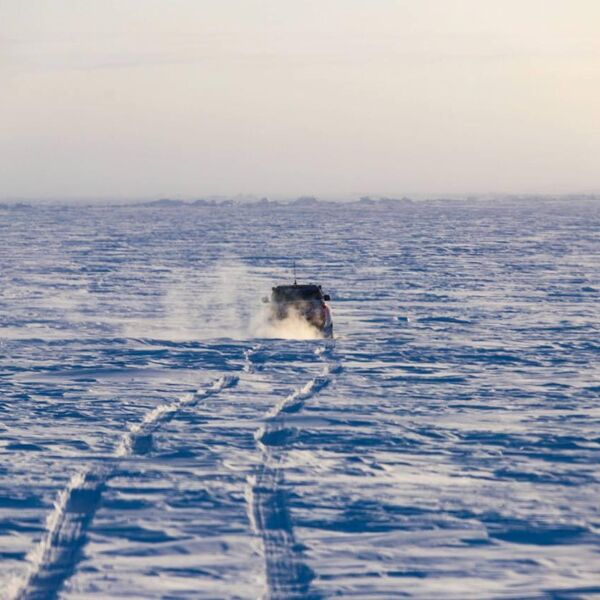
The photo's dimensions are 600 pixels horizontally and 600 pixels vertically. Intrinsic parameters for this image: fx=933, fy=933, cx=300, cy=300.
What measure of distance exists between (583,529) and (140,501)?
5.17 metres

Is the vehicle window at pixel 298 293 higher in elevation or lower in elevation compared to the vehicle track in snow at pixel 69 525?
higher

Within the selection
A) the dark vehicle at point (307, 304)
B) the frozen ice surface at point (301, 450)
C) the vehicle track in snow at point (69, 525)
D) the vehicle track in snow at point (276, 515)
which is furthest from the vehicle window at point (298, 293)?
the vehicle track in snow at point (69, 525)

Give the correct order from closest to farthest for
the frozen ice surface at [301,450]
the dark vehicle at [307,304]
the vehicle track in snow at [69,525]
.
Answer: the vehicle track in snow at [69,525] < the frozen ice surface at [301,450] < the dark vehicle at [307,304]

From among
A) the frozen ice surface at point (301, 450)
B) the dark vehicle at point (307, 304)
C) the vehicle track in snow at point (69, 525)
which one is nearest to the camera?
the vehicle track in snow at point (69, 525)

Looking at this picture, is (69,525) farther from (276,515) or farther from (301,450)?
(301,450)

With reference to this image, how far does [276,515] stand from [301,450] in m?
2.73

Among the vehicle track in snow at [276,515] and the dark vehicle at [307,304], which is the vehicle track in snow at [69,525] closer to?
the vehicle track in snow at [276,515]

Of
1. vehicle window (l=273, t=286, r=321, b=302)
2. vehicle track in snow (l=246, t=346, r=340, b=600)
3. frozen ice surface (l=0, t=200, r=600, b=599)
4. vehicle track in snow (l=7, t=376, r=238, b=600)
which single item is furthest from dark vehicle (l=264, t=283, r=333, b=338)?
vehicle track in snow (l=7, t=376, r=238, b=600)

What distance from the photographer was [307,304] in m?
23.7

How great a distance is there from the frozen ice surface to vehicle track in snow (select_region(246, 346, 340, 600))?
31mm

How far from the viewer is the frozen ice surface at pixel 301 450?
30.8 feet

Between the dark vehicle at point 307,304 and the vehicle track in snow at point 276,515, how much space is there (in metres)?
7.04

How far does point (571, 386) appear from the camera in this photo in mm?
17641

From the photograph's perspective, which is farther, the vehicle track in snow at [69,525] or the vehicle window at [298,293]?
the vehicle window at [298,293]
